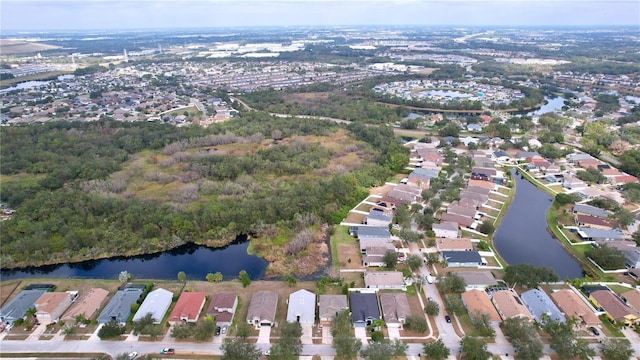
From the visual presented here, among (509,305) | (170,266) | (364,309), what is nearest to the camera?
(509,305)

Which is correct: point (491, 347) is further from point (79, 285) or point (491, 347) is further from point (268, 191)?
point (79, 285)

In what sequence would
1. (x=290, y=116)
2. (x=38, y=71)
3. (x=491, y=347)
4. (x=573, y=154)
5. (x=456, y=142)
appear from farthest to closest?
(x=38, y=71) < (x=290, y=116) < (x=456, y=142) < (x=573, y=154) < (x=491, y=347)

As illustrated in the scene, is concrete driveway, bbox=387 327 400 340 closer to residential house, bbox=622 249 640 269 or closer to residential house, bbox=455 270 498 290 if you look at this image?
residential house, bbox=455 270 498 290

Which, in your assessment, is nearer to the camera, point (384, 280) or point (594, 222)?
point (384, 280)

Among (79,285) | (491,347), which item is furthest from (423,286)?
(79,285)

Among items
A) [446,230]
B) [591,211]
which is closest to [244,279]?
[446,230]

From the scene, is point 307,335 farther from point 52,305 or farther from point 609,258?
point 609,258
